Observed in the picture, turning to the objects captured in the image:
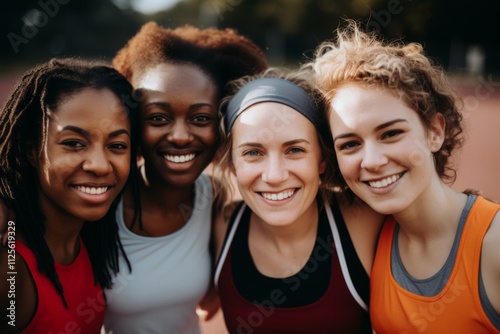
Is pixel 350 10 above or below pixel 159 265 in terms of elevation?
above

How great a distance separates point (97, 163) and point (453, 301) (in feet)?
6.76

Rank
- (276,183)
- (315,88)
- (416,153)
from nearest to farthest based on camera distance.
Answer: (416,153) < (276,183) < (315,88)

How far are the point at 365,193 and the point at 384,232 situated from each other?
397mm

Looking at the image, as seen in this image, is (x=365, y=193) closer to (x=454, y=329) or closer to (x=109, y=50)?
(x=454, y=329)

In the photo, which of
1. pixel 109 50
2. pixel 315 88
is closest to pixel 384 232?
pixel 315 88

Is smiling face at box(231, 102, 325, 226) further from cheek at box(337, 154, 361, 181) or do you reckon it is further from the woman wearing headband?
cheek at box(337, 154, 361, 181)

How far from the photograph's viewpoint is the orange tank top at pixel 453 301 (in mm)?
2475

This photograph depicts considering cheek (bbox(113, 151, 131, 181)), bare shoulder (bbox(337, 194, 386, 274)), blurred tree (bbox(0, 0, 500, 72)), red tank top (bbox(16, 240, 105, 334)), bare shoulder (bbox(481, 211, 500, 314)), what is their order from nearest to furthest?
bare shoulder (bbox(481, 211, 500, 314)), red tank top (bbox(16, 240, 105, 334)), cheek (bbox(113, 151, 131, 181)), bare shoulder (bbox(337, 194, 386, 274)), blurred tree (bbox(0, 0, 500, 72))

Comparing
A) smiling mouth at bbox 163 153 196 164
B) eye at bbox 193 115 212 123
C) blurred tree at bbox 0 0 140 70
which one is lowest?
smiling mouth at bbox 163 153 196 164

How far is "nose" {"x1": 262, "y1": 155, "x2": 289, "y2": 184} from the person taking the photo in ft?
9.68

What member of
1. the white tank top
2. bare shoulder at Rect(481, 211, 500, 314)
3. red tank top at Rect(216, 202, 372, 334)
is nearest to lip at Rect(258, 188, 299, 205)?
red tank top at Rect(216, 202, 372, 334)

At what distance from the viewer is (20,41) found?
1119 inches

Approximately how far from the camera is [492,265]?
2.43 meters

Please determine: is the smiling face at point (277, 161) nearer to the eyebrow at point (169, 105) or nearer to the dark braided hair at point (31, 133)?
the eyebrow at point (169, 105)
